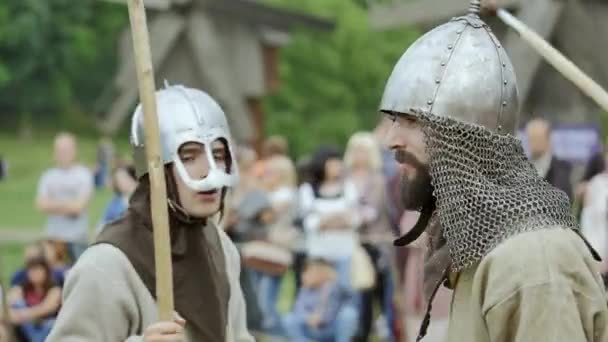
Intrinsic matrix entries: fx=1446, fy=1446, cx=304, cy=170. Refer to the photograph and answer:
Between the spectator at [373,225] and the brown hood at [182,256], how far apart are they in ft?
16.5

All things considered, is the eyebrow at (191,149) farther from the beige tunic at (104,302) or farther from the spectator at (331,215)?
the spectator at (331,215)

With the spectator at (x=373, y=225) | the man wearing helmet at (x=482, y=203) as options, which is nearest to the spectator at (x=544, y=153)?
the spectator at (x=373, y=225)

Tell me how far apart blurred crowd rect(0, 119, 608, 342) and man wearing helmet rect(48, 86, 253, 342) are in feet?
12.5

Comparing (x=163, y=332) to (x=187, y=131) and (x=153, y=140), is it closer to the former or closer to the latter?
(x=153, y=140)

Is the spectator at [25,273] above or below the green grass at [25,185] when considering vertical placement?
above

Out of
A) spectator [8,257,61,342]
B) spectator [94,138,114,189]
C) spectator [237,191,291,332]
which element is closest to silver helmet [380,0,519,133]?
spectator [8,257,61,342]

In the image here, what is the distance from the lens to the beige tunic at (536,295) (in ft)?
9.45

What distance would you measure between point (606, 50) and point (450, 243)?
7.51 meters

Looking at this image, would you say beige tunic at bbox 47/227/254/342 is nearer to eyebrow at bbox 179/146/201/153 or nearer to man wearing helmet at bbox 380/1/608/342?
eyebrow at bbox 179/146/201/153

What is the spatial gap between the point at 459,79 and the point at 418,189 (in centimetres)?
27

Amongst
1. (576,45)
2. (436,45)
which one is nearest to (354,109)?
(576,45)

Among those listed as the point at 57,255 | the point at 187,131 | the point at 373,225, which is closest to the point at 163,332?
the point at 187,131

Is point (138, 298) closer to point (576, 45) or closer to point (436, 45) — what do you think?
point (436, 45)

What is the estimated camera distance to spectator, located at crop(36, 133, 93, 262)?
10492 mm
